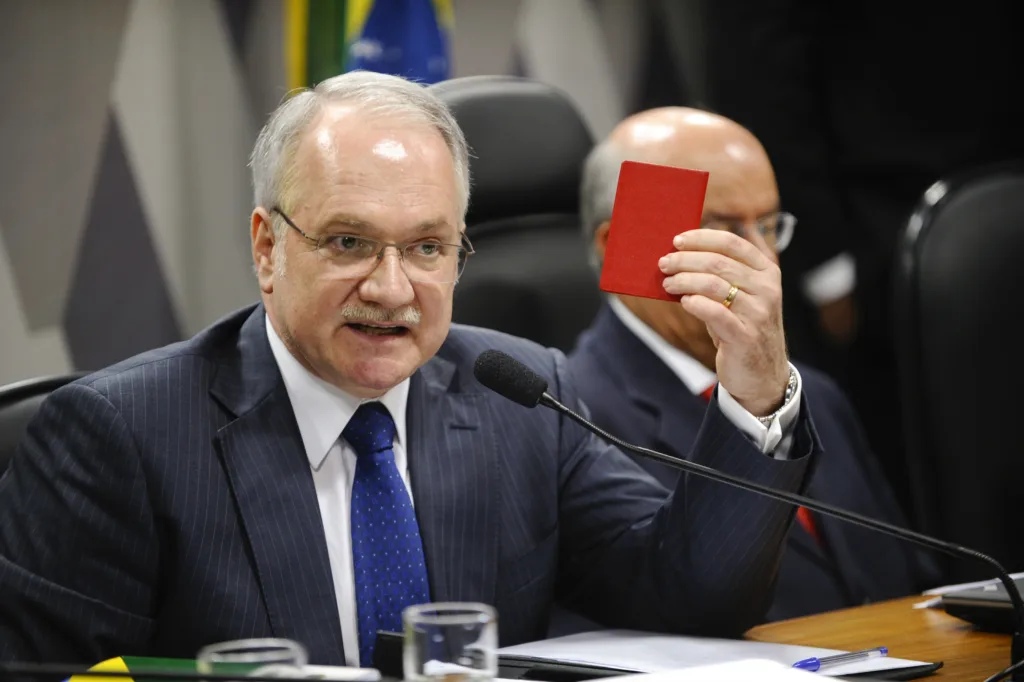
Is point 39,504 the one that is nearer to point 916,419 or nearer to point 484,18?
point 916,419

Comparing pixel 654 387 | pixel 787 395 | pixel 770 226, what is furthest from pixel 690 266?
pixel 770 226

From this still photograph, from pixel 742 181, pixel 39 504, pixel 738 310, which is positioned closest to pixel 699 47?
pixel 742 181

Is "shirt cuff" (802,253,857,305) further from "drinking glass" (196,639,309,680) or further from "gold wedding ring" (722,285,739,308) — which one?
"drinking glass" (196,639,309,680)

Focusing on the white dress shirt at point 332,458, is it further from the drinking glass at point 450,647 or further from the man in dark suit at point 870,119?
the man in dark suit at point 870,119

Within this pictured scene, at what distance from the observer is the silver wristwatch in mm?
1596

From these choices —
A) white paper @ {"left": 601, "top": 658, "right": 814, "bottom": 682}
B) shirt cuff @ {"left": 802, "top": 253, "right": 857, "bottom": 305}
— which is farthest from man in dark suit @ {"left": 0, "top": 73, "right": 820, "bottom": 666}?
shirt cuff @ {"left": 802, "top": 253, "right": 857, "bottom": 305}

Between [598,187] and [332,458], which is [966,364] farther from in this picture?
[332,458]

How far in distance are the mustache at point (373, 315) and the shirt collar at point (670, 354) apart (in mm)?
794

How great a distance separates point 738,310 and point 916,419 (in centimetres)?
81

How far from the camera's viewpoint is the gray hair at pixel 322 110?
158 centimetres

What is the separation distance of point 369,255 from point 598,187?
95cm

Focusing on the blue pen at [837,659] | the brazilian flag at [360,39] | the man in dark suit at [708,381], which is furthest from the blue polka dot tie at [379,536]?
the brazilian flag at [360,39]

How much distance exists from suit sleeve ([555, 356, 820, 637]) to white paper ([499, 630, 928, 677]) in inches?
2.6

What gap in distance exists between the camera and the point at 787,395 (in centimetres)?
161
